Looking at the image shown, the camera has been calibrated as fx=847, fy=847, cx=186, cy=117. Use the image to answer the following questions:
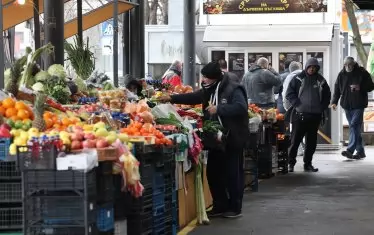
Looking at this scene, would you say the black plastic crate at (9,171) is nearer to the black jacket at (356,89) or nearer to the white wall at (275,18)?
the black jacket at (356,89)

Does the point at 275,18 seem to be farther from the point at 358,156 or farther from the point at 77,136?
the point at 77,136

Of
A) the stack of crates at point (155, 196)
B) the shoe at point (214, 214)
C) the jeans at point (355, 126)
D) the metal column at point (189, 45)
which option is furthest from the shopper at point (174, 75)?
the stack of crates at point (155, 196)

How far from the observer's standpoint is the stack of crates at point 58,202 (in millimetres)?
6154

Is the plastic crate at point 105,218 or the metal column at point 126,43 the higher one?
the metal column at point 126,43

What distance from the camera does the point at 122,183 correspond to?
6.74 m

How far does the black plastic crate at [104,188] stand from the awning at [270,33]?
45.4 feet

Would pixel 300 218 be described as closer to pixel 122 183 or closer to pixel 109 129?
pixel 109 129

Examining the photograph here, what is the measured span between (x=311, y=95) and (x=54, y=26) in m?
5.49

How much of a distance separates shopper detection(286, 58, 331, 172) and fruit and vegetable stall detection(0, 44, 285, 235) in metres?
5.57

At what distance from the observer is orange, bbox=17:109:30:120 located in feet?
24.1

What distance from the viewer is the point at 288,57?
2027cm

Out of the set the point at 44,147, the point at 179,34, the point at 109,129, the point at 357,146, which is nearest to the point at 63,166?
the point at 44,147

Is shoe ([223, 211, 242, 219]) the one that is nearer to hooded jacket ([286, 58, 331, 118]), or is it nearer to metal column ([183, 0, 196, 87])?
hooded jacket ([286, 58, 331, 118])

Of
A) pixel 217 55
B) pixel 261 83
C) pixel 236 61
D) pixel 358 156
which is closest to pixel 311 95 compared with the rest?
pixel 261 83
